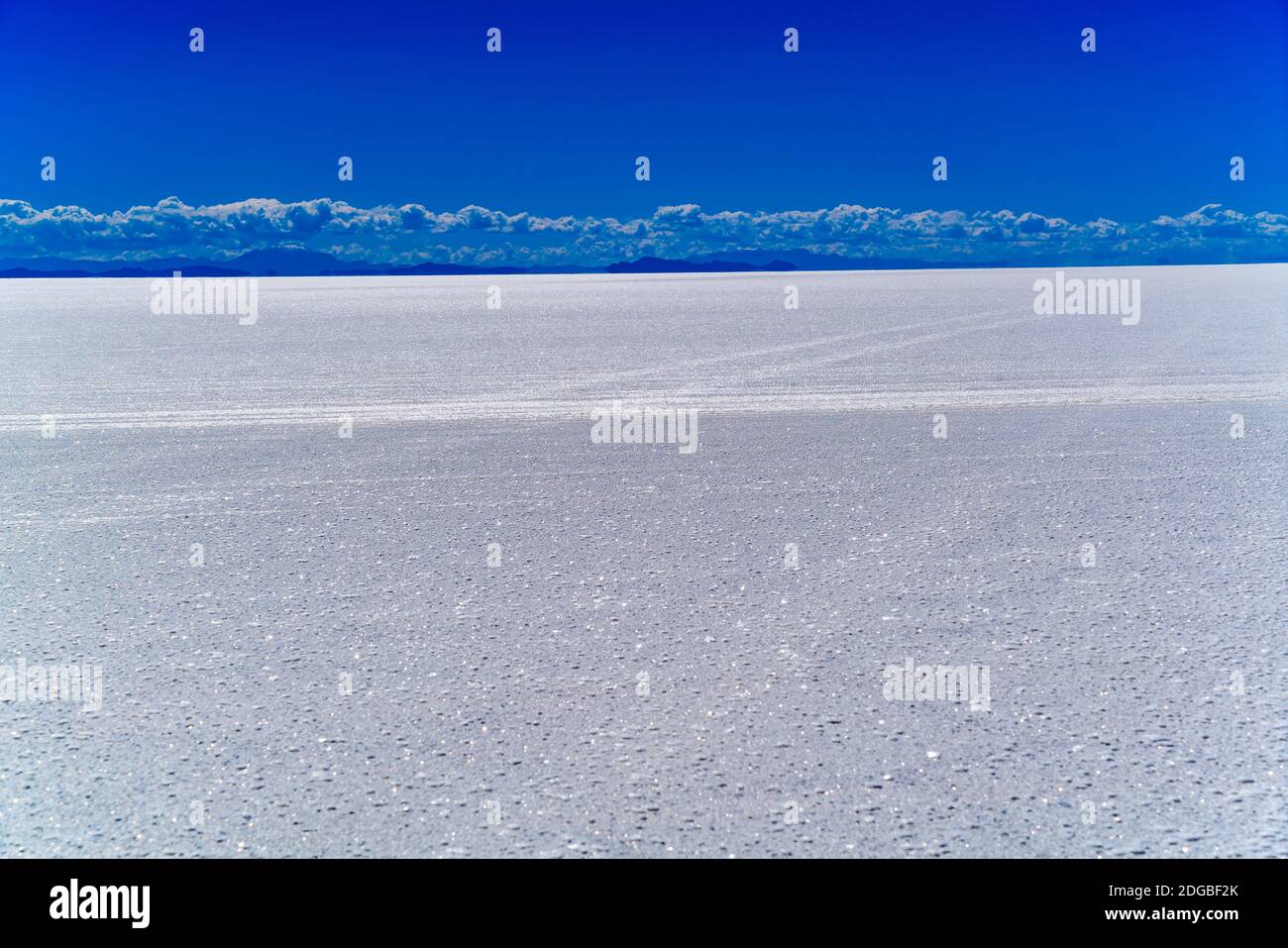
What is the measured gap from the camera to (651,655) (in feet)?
15.3

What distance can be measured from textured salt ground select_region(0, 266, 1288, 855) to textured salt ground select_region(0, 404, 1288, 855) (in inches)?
0.8

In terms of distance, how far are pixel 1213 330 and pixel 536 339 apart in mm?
15076

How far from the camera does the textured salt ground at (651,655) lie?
331 cm

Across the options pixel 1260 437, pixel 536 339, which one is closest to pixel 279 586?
pixel 1260 437

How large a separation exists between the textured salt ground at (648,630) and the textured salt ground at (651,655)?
2 centimetres

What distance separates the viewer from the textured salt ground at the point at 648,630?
11.0 ft

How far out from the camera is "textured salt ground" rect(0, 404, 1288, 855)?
130 inches

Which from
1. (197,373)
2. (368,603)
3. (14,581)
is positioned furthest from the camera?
(197,373)

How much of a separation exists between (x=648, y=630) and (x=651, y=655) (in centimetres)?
32

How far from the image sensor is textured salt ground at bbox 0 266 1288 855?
3.34 m

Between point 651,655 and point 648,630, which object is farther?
point 648,630

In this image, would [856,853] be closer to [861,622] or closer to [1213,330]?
[861,622]
